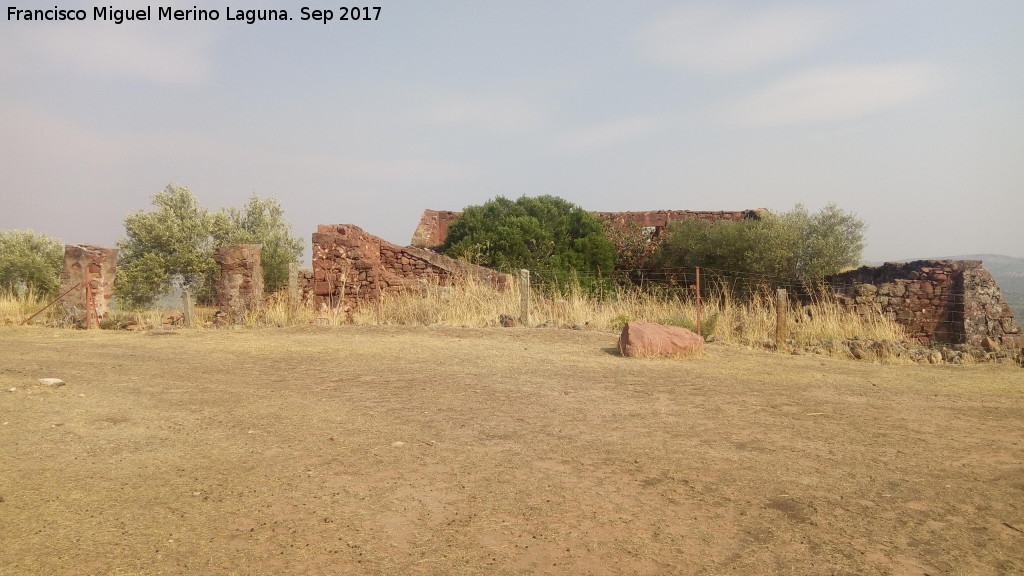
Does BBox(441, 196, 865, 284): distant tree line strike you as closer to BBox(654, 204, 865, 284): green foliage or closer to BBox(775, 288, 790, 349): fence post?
BBox(654, 204, 865, 284): green foliage

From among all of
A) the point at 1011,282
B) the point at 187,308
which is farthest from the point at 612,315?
the point at 1011,282

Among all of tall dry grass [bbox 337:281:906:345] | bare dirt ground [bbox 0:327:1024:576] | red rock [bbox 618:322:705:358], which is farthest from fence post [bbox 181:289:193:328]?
red rock [bbox 618:322:705:358]

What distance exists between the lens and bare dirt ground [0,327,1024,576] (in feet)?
12.4

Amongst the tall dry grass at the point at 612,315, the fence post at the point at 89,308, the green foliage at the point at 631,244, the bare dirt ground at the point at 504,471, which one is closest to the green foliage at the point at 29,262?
the fence post at the point at 89,308

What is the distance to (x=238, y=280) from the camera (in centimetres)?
1523

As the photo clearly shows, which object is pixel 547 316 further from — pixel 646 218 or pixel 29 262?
pixel 29 262

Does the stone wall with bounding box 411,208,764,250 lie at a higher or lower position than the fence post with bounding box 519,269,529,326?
higher

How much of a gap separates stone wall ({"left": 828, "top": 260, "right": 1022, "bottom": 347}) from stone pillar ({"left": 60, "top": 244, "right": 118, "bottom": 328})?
615 inches

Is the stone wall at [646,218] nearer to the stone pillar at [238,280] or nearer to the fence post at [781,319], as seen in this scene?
the stone pillar at [238,280]

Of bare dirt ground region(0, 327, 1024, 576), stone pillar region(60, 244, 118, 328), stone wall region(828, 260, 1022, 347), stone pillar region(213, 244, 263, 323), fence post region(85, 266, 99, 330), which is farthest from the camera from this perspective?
stone pillar region(213, 244, 263, 323)

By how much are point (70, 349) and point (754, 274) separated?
16.1 metres

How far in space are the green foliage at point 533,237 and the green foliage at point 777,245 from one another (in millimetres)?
2651

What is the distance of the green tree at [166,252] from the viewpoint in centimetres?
1991

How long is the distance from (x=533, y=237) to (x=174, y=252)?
34.4 feet
